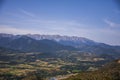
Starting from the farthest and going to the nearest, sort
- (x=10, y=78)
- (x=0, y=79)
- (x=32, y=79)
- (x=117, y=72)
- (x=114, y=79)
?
(x=10, y=78) < (x=0, y=79) < (x=32, y=79) < (x=117, y=72) < (x=114, y=79)

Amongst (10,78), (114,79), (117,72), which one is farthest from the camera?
(10,78)

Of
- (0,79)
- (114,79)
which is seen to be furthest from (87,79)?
(0,79)

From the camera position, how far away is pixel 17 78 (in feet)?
331

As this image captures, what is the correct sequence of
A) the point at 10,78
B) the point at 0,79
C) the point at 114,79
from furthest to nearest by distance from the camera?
the point at 10,78, the point at 0,79, the point at 114,79

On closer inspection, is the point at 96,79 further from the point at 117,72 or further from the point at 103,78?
the point at 117,72

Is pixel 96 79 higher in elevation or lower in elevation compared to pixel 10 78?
higher

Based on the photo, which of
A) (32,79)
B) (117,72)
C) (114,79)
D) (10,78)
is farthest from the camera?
(10,78)

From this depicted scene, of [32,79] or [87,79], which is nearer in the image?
[87,79]

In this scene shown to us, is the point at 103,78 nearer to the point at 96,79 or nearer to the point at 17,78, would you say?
the point at 96,79

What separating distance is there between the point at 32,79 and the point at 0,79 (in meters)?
28.1

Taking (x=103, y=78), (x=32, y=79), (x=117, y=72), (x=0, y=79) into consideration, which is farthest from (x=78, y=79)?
(x=0, y=79)

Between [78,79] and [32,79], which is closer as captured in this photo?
[78,79]

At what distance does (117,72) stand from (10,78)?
53595 mm

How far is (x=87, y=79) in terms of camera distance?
6034 cm
